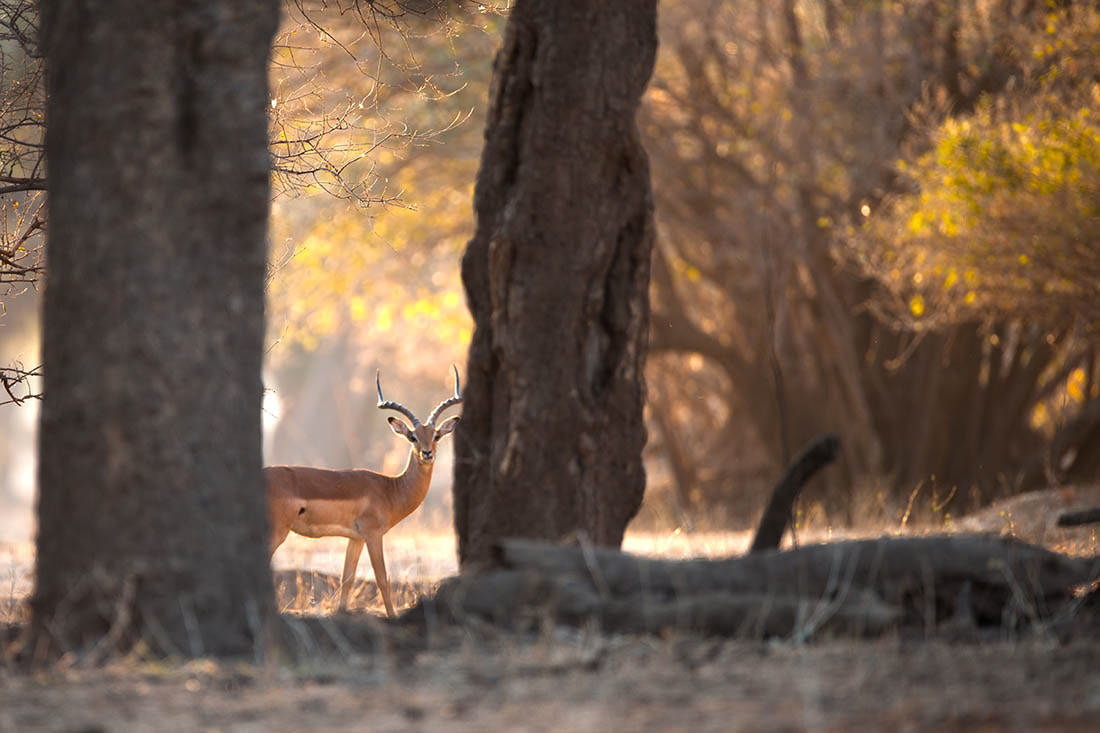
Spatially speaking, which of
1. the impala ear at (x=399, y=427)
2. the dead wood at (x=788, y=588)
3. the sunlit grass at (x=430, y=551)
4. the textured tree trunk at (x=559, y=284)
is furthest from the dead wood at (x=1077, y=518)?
the impala ear at (x=399, y=427)

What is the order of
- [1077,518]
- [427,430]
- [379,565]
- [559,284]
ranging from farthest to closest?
[427,430] → [379,565] → [559,284] → [1077,518]

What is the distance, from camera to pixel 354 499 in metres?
10.4

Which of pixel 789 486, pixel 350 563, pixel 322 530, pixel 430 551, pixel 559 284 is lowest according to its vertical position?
pixel 430 551

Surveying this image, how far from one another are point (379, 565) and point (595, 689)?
6138 millimetres

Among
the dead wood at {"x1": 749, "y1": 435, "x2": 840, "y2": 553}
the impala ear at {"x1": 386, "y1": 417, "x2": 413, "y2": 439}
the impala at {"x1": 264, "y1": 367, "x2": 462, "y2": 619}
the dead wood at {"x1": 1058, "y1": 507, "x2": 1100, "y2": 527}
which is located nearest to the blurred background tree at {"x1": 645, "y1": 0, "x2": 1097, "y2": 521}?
the impala ear at {"x1": 386, "y1": 417, "x2": 413, "y2": 439}

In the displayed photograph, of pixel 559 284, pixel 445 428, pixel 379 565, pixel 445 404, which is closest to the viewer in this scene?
pixel 559 284

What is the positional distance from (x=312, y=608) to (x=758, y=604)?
3.91 meters

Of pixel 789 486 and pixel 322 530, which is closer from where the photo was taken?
pixel 789 486

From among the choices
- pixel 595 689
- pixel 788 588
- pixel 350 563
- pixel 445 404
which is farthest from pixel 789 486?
pixel 445 404

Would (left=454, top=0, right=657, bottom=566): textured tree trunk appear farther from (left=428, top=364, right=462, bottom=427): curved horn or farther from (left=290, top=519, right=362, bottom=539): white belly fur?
(left=428, top=364, right=462, bottom=427): curved horn

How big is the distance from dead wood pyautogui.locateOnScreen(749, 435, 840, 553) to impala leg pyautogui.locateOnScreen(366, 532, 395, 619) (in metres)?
3.69

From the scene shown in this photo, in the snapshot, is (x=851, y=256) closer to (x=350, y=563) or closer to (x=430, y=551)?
(x=430, y=551)

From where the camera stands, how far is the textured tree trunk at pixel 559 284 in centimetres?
654

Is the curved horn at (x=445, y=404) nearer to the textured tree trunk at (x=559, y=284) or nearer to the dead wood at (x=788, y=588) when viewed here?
the textured tree trunk at (x=559, y=284)
